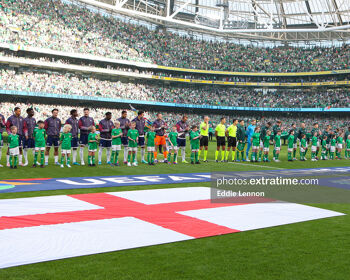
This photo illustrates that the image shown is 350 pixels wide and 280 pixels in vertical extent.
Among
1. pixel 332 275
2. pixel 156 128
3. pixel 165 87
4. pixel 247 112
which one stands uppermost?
pixel 165 87

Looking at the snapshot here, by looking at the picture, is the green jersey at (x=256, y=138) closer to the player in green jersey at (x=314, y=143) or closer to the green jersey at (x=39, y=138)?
the player in green jersey at (x=314, y=143)

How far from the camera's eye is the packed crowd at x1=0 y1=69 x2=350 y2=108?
1550 inches

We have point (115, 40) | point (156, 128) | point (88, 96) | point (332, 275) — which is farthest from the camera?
point (115, 40)

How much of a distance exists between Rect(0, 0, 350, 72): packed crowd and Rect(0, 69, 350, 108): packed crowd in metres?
3.38

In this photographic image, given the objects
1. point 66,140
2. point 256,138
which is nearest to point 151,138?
point 66,140

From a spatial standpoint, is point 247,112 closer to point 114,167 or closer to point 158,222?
point 114,167

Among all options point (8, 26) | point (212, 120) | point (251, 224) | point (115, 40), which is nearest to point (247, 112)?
point (212, 120)

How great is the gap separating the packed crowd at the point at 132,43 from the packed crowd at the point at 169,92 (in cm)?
338

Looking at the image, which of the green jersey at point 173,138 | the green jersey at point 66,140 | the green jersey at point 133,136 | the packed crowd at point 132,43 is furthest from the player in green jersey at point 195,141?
the packed crowd at point 132,43

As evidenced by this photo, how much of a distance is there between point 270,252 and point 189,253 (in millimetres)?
1001

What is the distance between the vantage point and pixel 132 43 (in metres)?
49.7

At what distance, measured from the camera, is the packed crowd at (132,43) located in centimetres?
3934

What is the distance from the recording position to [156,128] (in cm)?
1434

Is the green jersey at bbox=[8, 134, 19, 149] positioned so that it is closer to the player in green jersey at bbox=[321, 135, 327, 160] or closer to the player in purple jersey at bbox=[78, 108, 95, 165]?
the player in purple jersey at bbox=[78, 108, 95, 165]
